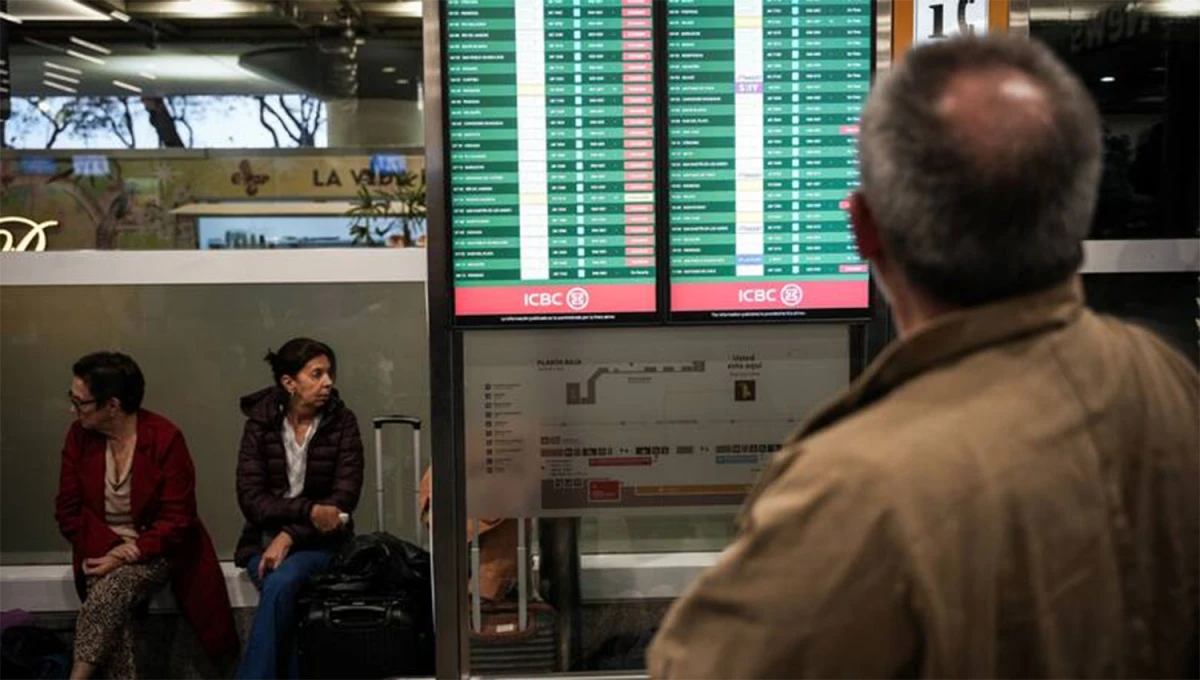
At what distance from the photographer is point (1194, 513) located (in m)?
1.33

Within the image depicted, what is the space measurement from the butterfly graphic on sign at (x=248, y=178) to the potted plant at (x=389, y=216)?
65 cm

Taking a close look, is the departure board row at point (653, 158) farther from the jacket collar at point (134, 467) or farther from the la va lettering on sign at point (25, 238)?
the la va lettering on sign at point (25, 238)

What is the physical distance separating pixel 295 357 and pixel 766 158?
2.26 meters

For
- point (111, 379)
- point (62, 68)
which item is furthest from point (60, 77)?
point (111, 379)

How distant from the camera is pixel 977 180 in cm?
120

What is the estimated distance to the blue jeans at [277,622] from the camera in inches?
171

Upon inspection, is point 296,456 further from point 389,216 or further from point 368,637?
point 389,216

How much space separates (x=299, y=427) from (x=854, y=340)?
7.79 feet

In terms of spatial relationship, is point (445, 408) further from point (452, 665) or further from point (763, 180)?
point (763, 180)

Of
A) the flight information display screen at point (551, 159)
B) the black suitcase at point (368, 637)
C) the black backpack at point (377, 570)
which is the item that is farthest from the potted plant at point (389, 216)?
the flight information display screen at point (551, 159)

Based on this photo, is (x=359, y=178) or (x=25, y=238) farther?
(x=359, y=178)

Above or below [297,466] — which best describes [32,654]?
below

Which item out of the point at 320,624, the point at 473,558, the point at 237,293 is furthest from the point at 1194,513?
the point at 237,293

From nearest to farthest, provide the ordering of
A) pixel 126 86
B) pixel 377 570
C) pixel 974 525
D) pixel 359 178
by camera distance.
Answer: pixel 974 525
pixel 377 570
pixel 359 178
pixel 126 86
